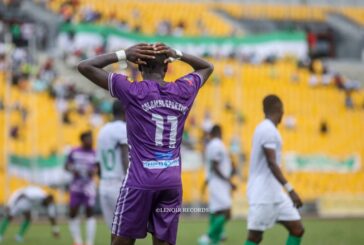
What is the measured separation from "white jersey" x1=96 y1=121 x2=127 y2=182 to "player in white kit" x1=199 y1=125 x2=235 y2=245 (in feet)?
14.2

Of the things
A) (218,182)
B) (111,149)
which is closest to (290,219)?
(111,149)

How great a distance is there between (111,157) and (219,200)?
521 centimetres

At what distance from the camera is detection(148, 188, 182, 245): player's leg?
8.87 metres

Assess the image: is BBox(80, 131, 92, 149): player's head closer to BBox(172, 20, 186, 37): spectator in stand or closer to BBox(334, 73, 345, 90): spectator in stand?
BBox(334, 73, 345, 90): spectator in stand

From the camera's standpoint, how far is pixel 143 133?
895cm

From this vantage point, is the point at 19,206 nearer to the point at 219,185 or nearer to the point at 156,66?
the point at 219,185

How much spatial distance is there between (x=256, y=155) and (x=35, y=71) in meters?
22.0

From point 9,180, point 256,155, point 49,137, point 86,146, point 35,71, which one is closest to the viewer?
point 256,155

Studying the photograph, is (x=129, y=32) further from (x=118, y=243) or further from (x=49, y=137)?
(x=118, y=243)

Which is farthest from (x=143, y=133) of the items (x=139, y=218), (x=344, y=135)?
(x=344, y=135)

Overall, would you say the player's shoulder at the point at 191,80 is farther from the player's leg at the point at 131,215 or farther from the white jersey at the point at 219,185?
the white jersey at the point at 219,185

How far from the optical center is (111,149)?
1348 centimetres

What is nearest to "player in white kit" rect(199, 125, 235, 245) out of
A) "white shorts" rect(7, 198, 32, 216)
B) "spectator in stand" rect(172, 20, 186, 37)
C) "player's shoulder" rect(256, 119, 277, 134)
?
"white shorts" rect(7, 198, 32, 216)

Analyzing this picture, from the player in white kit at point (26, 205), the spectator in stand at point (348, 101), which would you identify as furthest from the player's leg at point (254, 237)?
the spectator in stand at point (348, 101)
